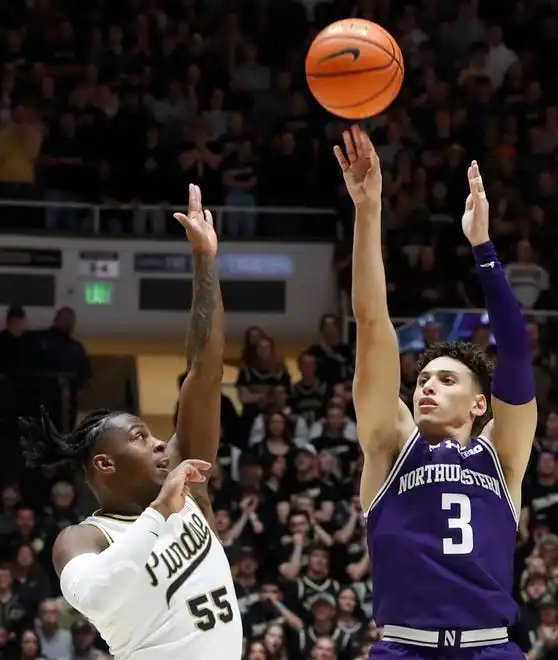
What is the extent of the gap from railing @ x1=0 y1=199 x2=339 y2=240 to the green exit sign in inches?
21.1

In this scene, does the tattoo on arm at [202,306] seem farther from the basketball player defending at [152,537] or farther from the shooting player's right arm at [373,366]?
the shooting player's right arm at [373,366]

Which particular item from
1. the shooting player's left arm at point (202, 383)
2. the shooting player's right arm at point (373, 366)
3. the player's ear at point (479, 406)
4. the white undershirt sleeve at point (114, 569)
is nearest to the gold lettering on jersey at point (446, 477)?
the shooting player's right arm at point (373, 366)

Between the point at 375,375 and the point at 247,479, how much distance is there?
19.6ft

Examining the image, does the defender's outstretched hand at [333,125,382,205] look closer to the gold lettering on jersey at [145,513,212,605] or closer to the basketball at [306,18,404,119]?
the basketball at [306,18,404,119]

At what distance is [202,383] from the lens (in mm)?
5129

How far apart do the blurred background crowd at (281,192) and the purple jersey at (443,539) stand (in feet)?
16.4

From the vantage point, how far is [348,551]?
10477mm

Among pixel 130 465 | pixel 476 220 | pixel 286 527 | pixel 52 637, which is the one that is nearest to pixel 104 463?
pixel 130 465

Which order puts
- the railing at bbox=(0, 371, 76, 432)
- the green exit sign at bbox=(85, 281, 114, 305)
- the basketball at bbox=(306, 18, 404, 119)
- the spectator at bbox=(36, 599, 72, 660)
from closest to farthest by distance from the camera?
the basketball at bbox=(306, 18, 404, 119), the spectator at bbox=(36, 599, 72, 660), the railing at bbox=(0, 371, 76, 432), the green exit sign at bbox=(85, 281, 114, 305)

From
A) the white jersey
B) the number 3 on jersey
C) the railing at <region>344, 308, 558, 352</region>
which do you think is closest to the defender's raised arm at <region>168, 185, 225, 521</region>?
the white jersey

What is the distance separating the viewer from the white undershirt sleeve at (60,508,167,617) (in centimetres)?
427

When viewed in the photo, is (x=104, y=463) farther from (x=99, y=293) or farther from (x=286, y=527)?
(x=99, y=293)

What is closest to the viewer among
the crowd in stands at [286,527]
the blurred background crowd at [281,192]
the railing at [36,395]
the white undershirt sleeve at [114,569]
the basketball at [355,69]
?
the white undershirt sleeve at [114,569]

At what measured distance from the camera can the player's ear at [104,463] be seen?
4816mm
